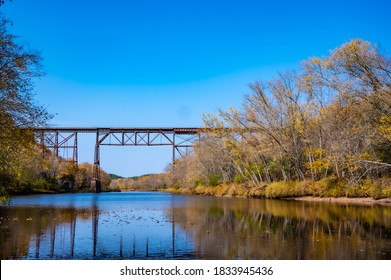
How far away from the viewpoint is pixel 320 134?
33344 mm

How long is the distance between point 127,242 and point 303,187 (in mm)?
25237

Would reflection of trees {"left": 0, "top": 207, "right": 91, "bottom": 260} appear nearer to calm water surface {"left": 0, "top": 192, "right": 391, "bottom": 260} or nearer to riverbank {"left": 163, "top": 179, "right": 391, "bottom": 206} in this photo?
calm water surface {"left": 0, "top": 192, "right": 391, "bottom": 260}

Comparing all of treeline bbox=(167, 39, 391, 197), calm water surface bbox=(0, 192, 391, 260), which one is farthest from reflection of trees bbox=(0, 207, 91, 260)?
treeline bbox=(167, 39, 391, 197)

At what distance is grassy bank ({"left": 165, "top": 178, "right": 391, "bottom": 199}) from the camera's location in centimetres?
2674

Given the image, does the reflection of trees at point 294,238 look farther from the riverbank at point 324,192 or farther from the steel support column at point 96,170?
the steel support column at point 96,170

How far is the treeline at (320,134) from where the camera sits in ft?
74.8

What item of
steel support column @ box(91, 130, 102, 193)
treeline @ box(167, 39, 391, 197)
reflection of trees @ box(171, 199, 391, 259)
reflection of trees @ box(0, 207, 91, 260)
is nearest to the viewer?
reflection of trees @ box(171, 199, 391, 259)

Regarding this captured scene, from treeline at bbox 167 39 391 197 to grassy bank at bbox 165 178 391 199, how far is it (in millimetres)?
73

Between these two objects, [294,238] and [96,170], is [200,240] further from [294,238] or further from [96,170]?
[96,170]

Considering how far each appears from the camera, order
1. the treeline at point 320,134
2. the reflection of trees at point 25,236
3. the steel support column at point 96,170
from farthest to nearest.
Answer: the steel support column at point 96,170 → the treeline at point 320,134 → the reflection of trees at point 25,236

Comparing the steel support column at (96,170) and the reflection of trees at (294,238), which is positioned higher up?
the steel support column at (96,170)

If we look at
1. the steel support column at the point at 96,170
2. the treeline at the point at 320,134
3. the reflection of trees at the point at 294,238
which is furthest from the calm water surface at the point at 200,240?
the steel support column at the point at 96,170

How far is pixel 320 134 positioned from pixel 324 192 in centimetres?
465

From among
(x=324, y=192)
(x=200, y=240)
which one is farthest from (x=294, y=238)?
(x=324, y=192)
